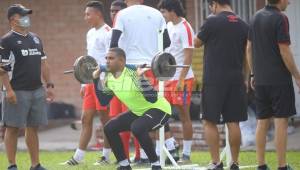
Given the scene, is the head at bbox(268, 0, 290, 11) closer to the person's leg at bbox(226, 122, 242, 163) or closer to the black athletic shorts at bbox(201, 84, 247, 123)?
the black athletic shorts at bbox(201, 84, 247, 123)

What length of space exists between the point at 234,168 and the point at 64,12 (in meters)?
8.51

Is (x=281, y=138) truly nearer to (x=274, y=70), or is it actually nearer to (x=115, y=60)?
(x=274, y=70)

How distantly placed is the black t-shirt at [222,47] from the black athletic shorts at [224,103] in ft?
0.25

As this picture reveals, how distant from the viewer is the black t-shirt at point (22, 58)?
35.6 feet

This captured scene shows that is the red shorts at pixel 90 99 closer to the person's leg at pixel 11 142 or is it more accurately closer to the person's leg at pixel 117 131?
the person's leg at pixel 11 142

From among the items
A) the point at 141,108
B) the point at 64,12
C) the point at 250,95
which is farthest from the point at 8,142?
the point at 64,12

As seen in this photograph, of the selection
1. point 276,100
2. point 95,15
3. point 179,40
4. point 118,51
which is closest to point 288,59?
point 276,100

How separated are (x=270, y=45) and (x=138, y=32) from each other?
1.89 m

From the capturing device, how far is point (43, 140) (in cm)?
1659

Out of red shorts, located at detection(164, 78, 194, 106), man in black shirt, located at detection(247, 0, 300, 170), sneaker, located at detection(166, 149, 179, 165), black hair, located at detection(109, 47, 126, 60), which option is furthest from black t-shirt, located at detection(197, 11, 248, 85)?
sneaker, located at detection(166, 149, 179, 165)

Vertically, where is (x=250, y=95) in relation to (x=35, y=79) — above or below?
below

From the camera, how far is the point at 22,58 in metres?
10.9

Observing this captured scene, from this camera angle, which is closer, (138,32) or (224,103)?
(224,103)

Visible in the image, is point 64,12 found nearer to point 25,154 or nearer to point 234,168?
point 25,154
